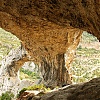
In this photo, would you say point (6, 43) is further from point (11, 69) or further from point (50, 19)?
point (50, 19)

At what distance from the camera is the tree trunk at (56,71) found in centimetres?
2301

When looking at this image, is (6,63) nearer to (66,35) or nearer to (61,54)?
(61,54)

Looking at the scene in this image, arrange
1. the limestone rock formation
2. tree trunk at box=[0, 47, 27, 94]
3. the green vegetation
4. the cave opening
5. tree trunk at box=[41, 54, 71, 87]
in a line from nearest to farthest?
the limestone rock formation < tree trunk at box=[41, 54, 71, 87] < tree trunk at box=[0, 47, 27, 94] < the cave opening < the green vegetation

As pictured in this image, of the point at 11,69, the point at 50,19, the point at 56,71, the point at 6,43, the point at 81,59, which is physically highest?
the point at 6,43

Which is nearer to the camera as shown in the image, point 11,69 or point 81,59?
point 11,69

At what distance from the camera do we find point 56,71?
77.9 ft

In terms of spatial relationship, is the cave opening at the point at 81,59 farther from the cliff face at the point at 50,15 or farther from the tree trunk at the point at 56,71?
the cliff face at the point at 50,15

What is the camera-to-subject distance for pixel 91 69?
176 ft

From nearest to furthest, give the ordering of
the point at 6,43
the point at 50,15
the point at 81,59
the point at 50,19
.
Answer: the point at 50,15
the point at 50,19
the point at 81,59
the point at 6,43

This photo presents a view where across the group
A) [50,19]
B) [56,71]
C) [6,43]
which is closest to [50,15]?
[50,19]

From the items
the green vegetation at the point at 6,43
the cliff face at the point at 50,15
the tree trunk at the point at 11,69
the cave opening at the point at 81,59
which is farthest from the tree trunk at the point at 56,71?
the green vegetation at the point at 6,43

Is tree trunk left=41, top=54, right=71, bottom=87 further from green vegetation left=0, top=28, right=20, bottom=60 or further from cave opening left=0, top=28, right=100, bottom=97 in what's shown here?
green vegetation left=0, top=28, right=20, bottom=60

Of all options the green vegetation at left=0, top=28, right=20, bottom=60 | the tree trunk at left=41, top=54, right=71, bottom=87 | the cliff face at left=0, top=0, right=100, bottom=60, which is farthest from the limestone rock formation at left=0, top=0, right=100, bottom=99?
the green vegetation at left=0, top=28, right=20, bottom=60

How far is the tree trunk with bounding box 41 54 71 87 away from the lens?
23.0m
